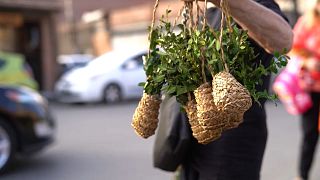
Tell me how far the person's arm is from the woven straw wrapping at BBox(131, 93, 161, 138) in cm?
41

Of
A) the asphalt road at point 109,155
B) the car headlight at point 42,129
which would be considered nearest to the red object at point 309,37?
the asphalt road at point 109,155

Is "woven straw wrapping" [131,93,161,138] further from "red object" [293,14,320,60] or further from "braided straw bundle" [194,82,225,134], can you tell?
"red object" [293,14,320,60]

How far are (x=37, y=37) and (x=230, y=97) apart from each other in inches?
627

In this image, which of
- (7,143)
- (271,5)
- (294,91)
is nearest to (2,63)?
(7,143)

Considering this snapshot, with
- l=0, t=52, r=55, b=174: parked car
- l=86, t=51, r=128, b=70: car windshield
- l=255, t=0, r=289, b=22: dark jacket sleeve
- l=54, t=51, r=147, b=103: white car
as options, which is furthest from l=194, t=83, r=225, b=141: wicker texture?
l=86, t=51, r=128, b=70: car windshield

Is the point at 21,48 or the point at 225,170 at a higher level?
the point at 225,170

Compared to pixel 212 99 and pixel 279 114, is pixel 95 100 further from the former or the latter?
pixel 212 99

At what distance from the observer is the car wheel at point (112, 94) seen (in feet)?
46.8

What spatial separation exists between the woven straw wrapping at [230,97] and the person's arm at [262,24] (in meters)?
0.36

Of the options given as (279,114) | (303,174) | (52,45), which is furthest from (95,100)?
(303,174)

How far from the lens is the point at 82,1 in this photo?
45.2m

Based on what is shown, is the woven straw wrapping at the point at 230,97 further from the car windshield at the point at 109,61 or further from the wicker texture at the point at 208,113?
the car windshield at the point at 109,61

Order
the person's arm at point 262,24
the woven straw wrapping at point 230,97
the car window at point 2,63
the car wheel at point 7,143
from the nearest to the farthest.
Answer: the woven straw wrapping at point 230,97 < the person's arm at point 262,24 < the car wheel at point 7,143 < the car window at point 2,63

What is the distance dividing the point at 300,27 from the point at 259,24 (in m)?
2.61
